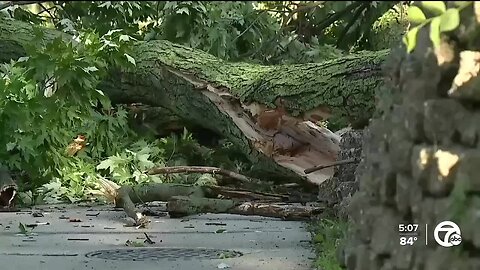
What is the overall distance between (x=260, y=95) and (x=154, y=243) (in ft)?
5.67

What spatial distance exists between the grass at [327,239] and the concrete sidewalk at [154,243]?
62 millimetres

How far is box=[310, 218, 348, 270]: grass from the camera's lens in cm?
332

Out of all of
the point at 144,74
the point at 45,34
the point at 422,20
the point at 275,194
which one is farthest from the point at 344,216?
the point at 45,34

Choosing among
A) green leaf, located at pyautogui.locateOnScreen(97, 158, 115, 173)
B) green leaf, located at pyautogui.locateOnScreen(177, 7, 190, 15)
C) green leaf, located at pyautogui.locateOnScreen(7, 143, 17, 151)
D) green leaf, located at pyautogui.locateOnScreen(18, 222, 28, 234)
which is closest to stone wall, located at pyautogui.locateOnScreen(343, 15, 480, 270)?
green leaf, located at pyautogui.locateOnScreen(18, 222, 28, 234)

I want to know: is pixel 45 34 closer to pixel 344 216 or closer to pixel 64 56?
pixel 64 56

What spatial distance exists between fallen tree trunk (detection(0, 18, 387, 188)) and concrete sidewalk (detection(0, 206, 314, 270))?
0.76m

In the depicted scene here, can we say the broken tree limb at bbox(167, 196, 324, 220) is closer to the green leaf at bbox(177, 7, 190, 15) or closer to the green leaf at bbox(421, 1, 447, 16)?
the green leaf at bbox(177, 7, 190, 15)

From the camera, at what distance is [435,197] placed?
5.93 ft

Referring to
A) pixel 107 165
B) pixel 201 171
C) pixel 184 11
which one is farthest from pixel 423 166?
pixel 184 11

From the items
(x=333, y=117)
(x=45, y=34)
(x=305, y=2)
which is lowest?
(x=305, y=2)

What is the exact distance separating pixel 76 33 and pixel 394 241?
5978mm

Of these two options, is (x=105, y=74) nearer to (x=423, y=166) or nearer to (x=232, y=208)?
(x=232, y=208)

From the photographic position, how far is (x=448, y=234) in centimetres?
177

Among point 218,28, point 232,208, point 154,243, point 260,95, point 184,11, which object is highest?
point 184,11
